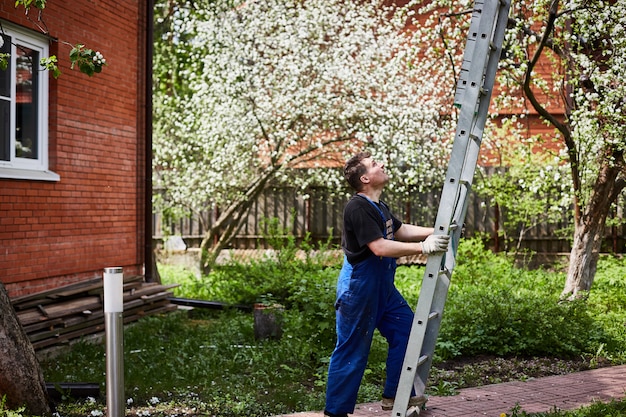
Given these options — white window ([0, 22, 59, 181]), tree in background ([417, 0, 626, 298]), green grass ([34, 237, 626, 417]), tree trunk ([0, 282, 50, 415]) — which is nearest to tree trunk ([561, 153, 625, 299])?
tree in background ([417, 0, 626, 298])

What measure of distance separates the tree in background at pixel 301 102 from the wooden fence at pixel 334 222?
2.65ft

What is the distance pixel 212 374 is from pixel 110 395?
3.14m

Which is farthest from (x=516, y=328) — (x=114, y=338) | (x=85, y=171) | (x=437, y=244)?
(x=85, y=171)

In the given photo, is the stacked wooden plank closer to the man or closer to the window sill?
the window sill

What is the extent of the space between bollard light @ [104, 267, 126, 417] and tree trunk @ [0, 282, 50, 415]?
172 centimetres

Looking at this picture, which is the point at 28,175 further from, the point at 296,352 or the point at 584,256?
the point at 584,256

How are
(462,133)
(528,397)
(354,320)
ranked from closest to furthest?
(462,133) < (354,320) < (528,397)

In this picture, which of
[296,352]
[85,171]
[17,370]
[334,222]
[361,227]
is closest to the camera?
[361,227]

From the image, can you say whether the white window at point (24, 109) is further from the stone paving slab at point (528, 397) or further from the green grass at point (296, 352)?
the stone paving slab at point (528, 397)

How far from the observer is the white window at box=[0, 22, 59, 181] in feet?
28.9

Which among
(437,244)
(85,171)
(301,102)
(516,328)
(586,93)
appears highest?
(301,102)

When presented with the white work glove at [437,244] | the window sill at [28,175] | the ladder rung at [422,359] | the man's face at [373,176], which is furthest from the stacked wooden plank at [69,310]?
the white work glove at [437,244]

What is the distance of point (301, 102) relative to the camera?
1633cm

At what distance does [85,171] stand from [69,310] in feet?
6.43
